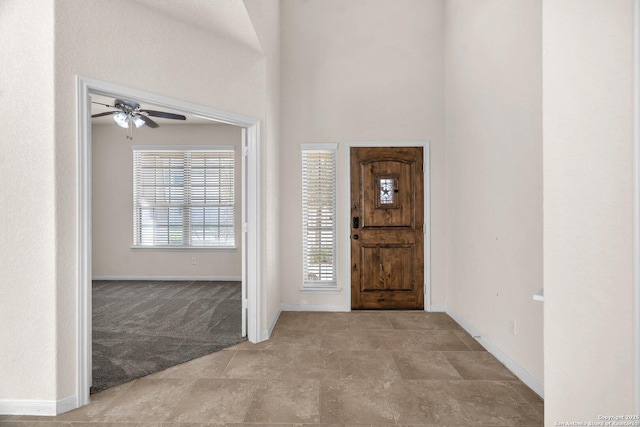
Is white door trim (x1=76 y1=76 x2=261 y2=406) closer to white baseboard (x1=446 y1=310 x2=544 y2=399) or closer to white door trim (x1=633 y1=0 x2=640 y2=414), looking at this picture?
white baseboard (x1=446 y1=310 x2=544 y2=399)

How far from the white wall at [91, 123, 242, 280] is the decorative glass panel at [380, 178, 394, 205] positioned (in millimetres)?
2900

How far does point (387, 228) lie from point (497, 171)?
159 cm

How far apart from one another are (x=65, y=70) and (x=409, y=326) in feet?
12.1

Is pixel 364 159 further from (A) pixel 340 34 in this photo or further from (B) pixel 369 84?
(A) pixel 340 34

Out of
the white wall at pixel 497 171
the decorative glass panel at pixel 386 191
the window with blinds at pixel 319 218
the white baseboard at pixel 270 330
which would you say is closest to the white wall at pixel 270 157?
the white baseboard at pixel 270 330

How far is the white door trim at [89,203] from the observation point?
2070mm

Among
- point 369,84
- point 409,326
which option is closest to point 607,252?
point 409,326

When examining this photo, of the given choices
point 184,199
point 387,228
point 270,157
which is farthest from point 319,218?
point 184,199

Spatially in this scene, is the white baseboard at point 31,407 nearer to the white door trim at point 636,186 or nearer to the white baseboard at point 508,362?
the white door trim at point 636,186

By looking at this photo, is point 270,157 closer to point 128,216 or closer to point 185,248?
point 185,248

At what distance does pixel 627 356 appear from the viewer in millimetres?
1102

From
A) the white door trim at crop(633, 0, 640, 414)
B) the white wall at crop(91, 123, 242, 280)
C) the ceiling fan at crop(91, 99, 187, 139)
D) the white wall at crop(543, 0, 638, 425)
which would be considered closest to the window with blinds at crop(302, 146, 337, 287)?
the ceiling fan at crop(91, 99, 187, 139)

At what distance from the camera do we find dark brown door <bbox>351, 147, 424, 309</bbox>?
4.10 m

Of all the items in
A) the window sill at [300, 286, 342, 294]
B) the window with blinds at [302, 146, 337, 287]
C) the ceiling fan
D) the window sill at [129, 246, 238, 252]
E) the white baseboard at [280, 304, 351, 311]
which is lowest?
the white baseboard at [280, 304, 351, 311]
